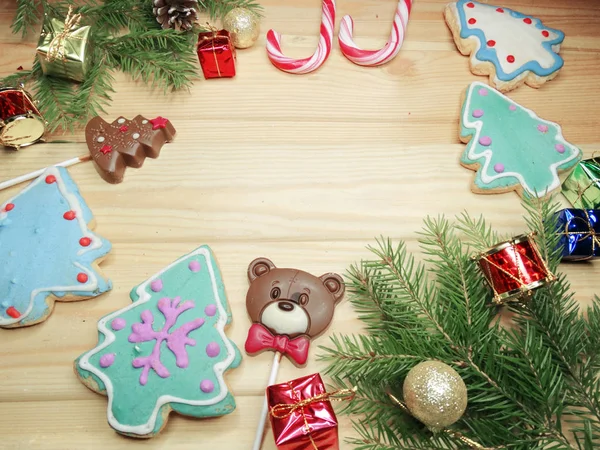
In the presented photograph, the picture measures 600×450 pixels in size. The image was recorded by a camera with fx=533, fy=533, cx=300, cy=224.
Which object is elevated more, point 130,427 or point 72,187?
point 72,187

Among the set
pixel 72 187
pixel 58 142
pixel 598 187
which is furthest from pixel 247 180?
pixel 598 187

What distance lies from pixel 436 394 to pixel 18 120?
128 cm

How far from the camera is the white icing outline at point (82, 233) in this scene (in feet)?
4.00

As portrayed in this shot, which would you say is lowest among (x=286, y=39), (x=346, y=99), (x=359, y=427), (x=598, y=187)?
(x=359, y=427)

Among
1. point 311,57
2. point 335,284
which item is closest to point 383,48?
point 311,57

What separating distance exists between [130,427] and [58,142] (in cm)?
83

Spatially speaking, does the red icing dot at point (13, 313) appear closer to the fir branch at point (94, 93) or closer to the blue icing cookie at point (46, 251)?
the blue icing cookie at point (46, 251)

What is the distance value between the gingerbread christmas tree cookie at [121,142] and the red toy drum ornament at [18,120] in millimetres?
170

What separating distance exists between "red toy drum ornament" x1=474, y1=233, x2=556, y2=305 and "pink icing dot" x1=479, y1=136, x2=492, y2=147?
1.36 ft

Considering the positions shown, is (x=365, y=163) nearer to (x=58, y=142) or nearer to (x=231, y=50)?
(x=231, y=50)

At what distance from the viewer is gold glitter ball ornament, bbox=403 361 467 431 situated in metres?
0.94

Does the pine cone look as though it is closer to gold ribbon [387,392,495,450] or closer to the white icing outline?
the white icing outline

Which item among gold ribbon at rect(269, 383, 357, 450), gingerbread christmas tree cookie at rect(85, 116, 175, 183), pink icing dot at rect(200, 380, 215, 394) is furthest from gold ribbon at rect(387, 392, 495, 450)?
gingerbread christmas tree cookie at rect(85, 116, 175, 183)

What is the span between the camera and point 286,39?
167cm
